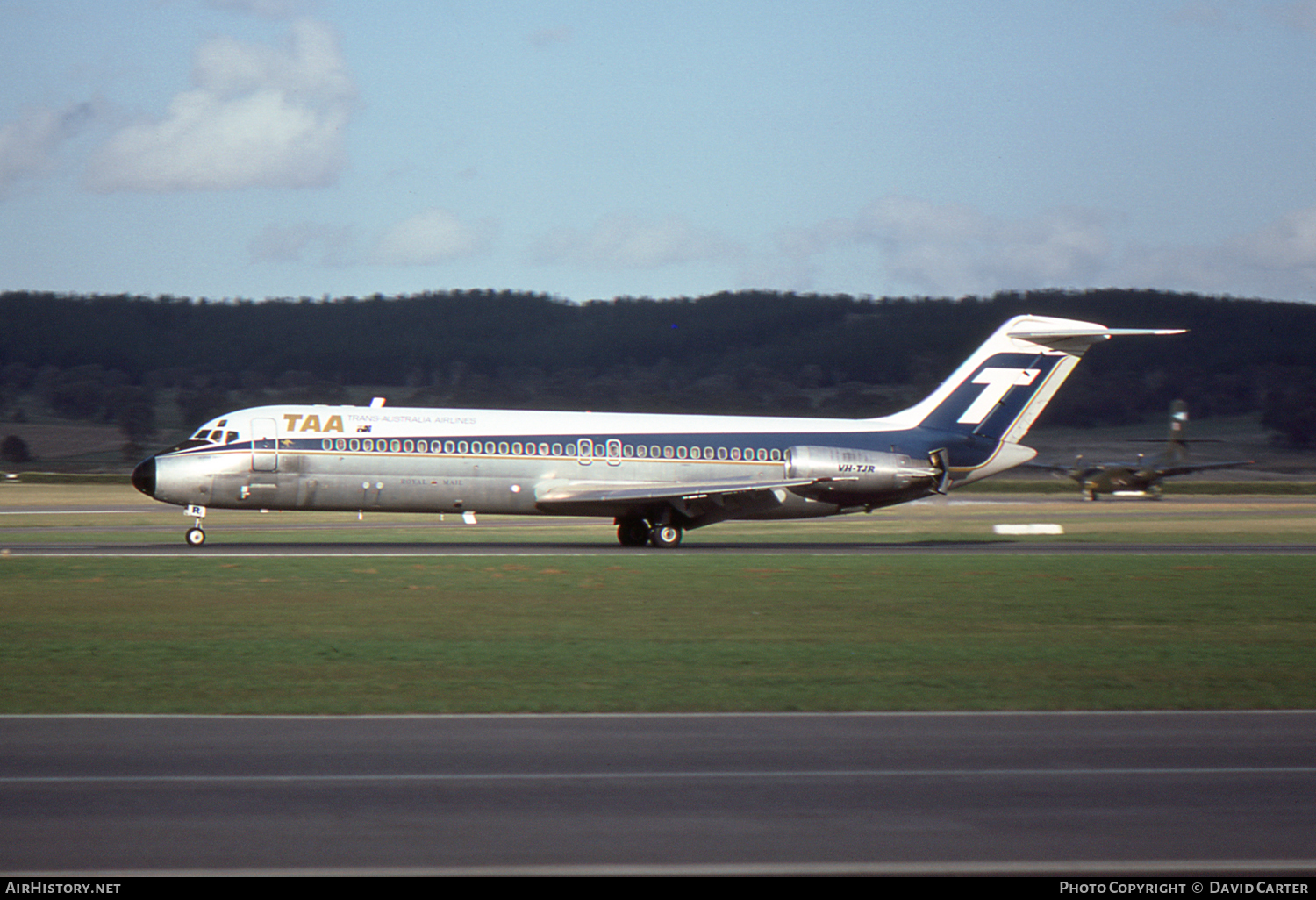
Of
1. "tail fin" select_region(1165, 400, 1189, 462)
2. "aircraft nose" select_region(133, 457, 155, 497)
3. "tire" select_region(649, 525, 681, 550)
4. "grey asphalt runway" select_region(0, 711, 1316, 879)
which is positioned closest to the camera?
"grey asphalt runway" select_region(0, 711, 1316, 879)

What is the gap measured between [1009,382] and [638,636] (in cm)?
2492

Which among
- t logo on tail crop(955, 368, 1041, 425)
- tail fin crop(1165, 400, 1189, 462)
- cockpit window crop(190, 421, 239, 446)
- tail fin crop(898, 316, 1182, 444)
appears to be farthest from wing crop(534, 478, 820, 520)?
tail fin crop(1165, 400, 1189, 462)

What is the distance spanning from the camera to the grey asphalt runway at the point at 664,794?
25.5 ft

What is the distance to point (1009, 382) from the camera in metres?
40.7

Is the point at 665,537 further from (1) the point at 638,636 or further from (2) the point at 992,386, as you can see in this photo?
→ (1) the point at 638,636

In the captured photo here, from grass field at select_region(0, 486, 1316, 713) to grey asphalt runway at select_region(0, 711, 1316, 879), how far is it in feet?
4.57

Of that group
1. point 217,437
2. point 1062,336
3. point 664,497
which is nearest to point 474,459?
point 664,497

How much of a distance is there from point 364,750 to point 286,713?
216 centimetres

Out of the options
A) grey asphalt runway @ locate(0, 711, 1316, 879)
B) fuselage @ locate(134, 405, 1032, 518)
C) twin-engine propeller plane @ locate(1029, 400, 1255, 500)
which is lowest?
twin-engine propeller plane @ locate(1029, 400, 1255, 500)

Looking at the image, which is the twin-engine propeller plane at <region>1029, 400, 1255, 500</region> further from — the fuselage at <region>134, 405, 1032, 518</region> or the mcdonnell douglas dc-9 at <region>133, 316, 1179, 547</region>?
the fuselage at <region>134, 405, 1032, 518</region>

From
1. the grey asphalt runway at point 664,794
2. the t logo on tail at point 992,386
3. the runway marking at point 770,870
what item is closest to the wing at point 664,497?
the t logo on tail at point 992,386

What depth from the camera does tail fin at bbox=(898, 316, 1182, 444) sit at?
4050cm

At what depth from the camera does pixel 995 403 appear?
40.6m
